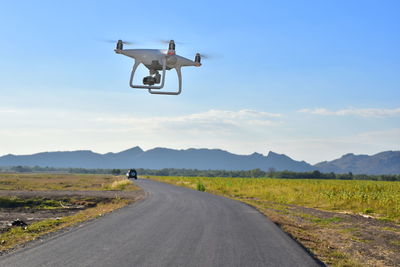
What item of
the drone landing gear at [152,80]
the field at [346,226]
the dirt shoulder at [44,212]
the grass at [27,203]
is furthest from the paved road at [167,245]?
the grass at [27,203]

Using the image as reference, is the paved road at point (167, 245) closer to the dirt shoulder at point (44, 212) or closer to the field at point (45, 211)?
the dirt shoulder at point (44, 212)

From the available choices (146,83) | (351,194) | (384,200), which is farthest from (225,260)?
(351,194)

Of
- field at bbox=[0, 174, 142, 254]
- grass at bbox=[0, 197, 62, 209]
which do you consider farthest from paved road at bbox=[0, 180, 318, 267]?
grass at bbox=[0, 197, 62, 209]

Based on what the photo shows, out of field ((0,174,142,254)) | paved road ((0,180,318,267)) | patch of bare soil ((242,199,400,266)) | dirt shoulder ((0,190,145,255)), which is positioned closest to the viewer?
paved road ((0,180,318,267))

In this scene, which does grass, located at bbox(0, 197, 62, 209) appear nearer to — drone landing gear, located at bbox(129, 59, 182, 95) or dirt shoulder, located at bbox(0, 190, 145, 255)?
dirt shoulder, located at bbox(0, 190, 145, 255)

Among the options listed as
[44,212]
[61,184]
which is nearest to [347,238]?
[44,212]

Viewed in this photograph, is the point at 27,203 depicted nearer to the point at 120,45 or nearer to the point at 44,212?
the point at 44,212
